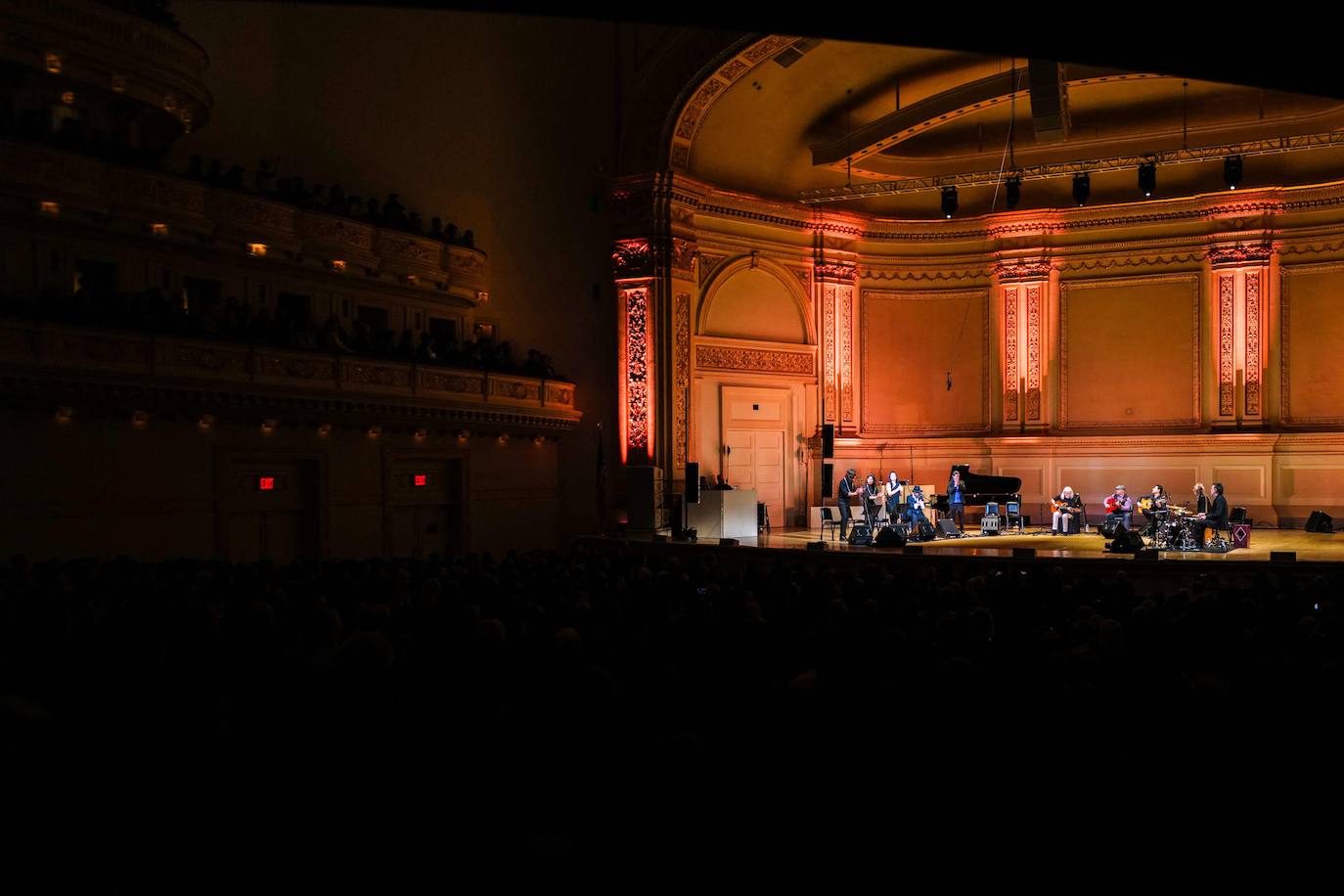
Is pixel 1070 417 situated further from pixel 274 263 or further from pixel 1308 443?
pixel 274 263

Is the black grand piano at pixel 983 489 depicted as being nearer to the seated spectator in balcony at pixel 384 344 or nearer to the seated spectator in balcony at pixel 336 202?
the seated spectator in balcony at pixel 384 344

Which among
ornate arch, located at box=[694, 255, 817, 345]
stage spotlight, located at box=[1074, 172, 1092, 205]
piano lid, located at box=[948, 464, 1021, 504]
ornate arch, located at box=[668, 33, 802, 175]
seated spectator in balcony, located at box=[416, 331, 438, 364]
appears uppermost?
ornate arch, located at box=[668, 33, 802, 175]

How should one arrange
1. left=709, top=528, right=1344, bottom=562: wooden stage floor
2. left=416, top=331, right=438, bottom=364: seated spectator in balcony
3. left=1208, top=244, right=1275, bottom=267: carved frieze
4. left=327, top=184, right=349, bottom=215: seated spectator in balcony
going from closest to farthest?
left=709, top=528, right=1344, bottom=562: wooden stage floor < left=327, top=184, right=349, bottom=215: seated spectator in balcony < left=416, top=331, right=438, bottom=364: seated spectator in balcony < left=1208, top=244, right=1275, bottom=267: carved frieze

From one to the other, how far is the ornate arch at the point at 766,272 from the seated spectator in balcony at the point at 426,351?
5451mm

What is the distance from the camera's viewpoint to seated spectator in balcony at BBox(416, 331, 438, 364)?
17750 mm

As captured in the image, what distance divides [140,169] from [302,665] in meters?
12.1

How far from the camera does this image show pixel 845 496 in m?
19.4

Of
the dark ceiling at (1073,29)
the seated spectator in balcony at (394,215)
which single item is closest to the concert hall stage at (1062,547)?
the seated spectator in balcony at (394,215)

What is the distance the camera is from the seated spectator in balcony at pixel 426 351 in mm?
17750

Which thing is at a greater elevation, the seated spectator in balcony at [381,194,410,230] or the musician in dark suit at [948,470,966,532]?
the seated spectator in balcony at [381,194,410,230]

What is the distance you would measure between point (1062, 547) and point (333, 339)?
1208cm

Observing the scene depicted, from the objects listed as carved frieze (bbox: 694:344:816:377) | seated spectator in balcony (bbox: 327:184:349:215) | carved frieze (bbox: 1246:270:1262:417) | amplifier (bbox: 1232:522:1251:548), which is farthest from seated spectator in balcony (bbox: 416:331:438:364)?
carved frieze (bbox: 1246:270:1262:417)

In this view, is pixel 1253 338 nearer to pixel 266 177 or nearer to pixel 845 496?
pixel 845 496

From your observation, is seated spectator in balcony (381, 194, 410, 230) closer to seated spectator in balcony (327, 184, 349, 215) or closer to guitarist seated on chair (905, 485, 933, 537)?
seated spectator in balcony (327, 184, 349, 215)
